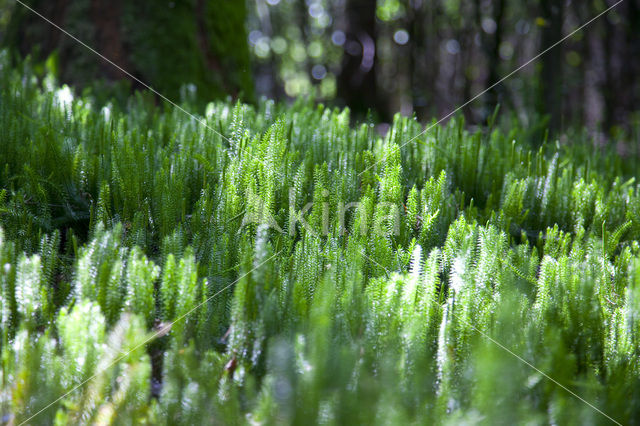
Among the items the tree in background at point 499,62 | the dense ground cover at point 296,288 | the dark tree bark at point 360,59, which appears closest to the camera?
the dense ground cover at point 296,288

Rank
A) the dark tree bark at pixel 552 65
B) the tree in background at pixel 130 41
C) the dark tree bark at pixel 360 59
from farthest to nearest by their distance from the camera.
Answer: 1. the dark tree bark at pixel 360 59
2. the dark tree bark at pixel 552 65
3. the tree in background at pixel 130 41

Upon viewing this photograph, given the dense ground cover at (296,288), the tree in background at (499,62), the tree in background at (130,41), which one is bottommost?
the dense ground cover at (296,288)

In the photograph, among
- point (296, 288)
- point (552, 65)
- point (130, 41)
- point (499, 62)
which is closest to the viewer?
point (296, 288)

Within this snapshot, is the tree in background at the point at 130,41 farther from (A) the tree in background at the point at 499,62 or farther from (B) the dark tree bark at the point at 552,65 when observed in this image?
(B) the dark tree bark at the point at 552,65

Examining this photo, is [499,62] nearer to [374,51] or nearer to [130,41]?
[374,51]

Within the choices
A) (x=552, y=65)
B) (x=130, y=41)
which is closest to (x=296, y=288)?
(x=130, y=41)

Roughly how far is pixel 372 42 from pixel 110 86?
466 centimetres

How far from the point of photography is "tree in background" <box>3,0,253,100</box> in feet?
9.73

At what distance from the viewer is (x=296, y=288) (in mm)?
1078

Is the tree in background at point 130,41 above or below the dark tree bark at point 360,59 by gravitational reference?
below

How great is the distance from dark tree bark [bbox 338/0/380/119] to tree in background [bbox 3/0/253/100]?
3773mm

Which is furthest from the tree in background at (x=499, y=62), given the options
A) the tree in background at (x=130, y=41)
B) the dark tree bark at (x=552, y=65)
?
the tree in background at (x=130, y=41)

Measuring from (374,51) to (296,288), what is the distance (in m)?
6.20

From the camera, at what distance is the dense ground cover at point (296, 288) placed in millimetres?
841
